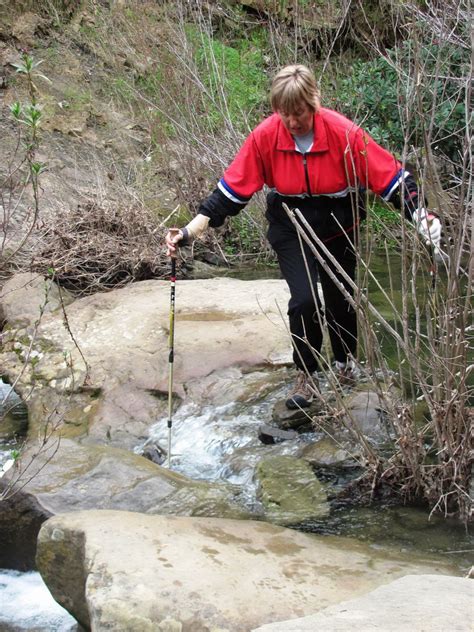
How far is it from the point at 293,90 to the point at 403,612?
2602 mm

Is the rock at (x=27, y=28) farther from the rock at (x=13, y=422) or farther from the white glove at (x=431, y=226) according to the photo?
the white glove at (x=431, y=226)

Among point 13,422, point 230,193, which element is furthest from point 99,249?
point 230,193

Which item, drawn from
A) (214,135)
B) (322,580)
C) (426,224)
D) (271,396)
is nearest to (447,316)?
(426,224)

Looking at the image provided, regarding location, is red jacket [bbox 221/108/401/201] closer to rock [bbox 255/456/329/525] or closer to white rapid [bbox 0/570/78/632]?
rock [bbox 255/456/329/525]

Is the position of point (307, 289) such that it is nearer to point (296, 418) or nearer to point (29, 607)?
point (296, 418)

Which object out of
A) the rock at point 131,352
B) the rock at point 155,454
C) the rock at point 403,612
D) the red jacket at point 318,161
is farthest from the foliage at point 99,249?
the rock at point 403,612

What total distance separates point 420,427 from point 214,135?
18.6 ft

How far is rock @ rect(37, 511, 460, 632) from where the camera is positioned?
2.96m

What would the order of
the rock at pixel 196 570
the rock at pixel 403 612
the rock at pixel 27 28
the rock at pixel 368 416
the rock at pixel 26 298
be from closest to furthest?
the rock at pixel 403 612, the rock at pixel 196 570, the rock at pixel 368 416, the rock at pixel 26 298, the rock at pixel 27 28

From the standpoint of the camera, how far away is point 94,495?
13.8ft

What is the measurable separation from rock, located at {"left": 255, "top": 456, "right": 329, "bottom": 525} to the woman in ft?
1.57

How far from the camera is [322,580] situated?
127 inches

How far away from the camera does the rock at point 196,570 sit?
296 centimetres

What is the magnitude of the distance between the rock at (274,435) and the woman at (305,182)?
163 mm
